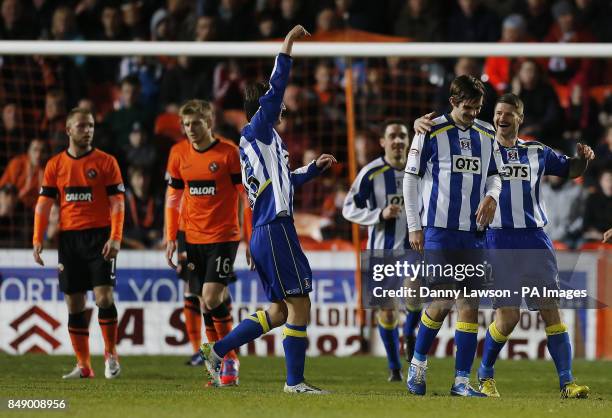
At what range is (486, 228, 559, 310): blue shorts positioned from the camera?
7617 millimetres

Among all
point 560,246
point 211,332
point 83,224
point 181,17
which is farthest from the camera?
point 181,17

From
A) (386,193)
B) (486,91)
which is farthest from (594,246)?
(386,193)

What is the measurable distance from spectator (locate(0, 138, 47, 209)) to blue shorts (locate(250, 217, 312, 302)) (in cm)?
595

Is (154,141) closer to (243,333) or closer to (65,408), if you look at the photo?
(243,333)

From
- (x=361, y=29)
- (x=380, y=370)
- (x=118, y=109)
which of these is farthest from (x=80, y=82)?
(x=380, y=370)

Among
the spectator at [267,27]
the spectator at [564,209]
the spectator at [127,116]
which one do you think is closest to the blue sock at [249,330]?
the spectator at [564,209]

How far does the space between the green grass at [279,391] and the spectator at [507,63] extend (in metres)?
4.28

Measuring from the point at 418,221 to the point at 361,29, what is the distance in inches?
313

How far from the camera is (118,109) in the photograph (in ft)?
45.3

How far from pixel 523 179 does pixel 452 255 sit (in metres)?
0.86

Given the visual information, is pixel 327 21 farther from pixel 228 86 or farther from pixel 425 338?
pixel 425 338

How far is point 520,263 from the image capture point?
7.73 metres

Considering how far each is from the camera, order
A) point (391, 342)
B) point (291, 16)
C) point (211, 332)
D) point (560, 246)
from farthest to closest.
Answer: point (291, 16) < point (560, 246) < point (391, 342) < point (211, 332)

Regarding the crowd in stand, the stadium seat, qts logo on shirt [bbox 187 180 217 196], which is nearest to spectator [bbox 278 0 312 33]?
the crowd in stand
